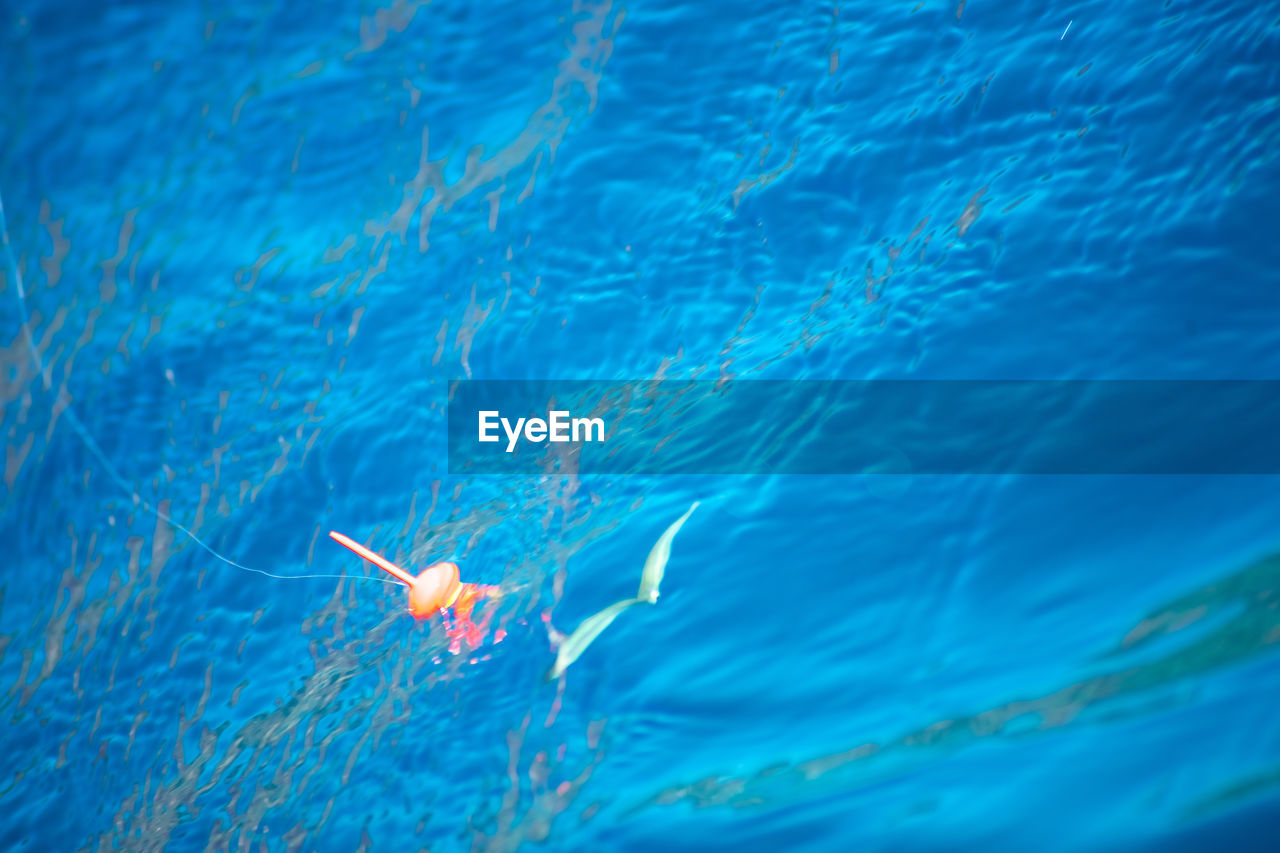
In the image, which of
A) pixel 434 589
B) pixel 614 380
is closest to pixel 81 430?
pixel 434 589

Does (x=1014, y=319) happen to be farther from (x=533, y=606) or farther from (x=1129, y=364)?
(x=533, y=606)

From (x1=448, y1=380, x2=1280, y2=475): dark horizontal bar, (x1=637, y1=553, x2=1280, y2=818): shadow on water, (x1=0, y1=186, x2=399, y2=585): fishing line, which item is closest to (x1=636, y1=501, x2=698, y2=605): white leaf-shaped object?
(x1=448, y1=380, x2=1280, y2=475): dark horizontal bar

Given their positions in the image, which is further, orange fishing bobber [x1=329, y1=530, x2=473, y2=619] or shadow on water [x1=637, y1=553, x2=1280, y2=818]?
orange fishing bobber [x1=329, y1=530, x2=473, y2=619]

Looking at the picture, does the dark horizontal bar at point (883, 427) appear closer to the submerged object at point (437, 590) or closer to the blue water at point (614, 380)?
the blue water at point (614, 380)

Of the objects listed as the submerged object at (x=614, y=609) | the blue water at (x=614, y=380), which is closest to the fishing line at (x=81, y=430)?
the blue water at (x=614, y=380)

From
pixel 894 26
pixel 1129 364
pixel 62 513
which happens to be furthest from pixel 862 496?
pixel 62 513

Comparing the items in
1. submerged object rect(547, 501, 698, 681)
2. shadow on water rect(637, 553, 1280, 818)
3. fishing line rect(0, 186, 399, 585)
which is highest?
fishing line rect(0, 186, 399, 585)

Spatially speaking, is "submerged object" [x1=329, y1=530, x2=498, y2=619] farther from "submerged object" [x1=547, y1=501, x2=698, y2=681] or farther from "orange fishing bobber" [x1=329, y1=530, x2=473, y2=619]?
"submerged object" [x1=547, y1=501, x2=698, y2=681]
